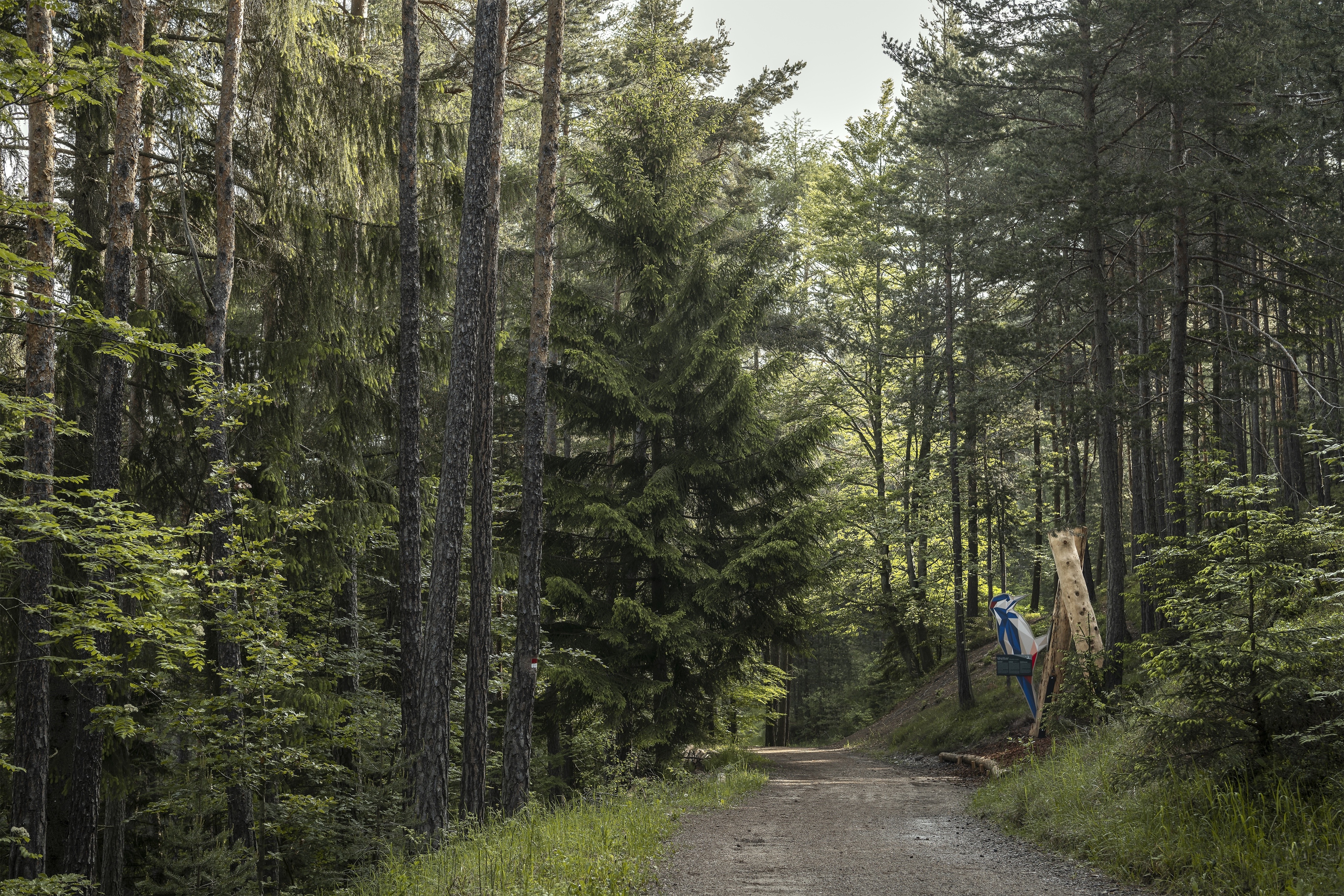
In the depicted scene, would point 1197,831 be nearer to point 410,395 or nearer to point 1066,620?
point 1066,620

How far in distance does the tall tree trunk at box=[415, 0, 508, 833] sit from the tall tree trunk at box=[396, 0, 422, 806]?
57 centimetres

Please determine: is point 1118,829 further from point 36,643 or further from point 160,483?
point 160,483

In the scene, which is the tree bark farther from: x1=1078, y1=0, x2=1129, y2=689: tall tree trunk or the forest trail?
the forest trail

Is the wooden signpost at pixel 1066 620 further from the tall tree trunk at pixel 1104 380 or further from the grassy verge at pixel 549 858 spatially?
the grassy verge at pixel 549 858

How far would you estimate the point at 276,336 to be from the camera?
1074 centimetres

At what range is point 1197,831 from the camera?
6.18m

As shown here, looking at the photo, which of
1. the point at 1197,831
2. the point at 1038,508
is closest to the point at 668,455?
the point at 1197,831

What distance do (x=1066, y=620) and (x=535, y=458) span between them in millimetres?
9377

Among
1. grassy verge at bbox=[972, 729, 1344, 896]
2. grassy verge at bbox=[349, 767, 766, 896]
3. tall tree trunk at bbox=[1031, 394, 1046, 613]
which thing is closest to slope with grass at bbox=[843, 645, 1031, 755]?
tall tree trunk at bbox=[1031, 394, 1046, 613]

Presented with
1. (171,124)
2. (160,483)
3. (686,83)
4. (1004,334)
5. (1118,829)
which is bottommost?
(1118,829)

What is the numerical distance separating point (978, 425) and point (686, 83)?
28.0 feet

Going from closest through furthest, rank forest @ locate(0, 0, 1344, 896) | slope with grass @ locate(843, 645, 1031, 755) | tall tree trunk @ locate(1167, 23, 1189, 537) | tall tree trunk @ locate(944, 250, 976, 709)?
forest @ locate(0, 0, 1344, 896) < tall tree trunk @ locate(1167, 23, 1189, 537) < slope with grass @ locate(843, 645, 1031, 755) < tall tree trunk @ locate(944, 250, 976, 709)

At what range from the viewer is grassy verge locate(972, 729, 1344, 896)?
5293 mm

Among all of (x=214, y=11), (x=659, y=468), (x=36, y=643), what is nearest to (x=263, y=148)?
(x=214, y=11)
